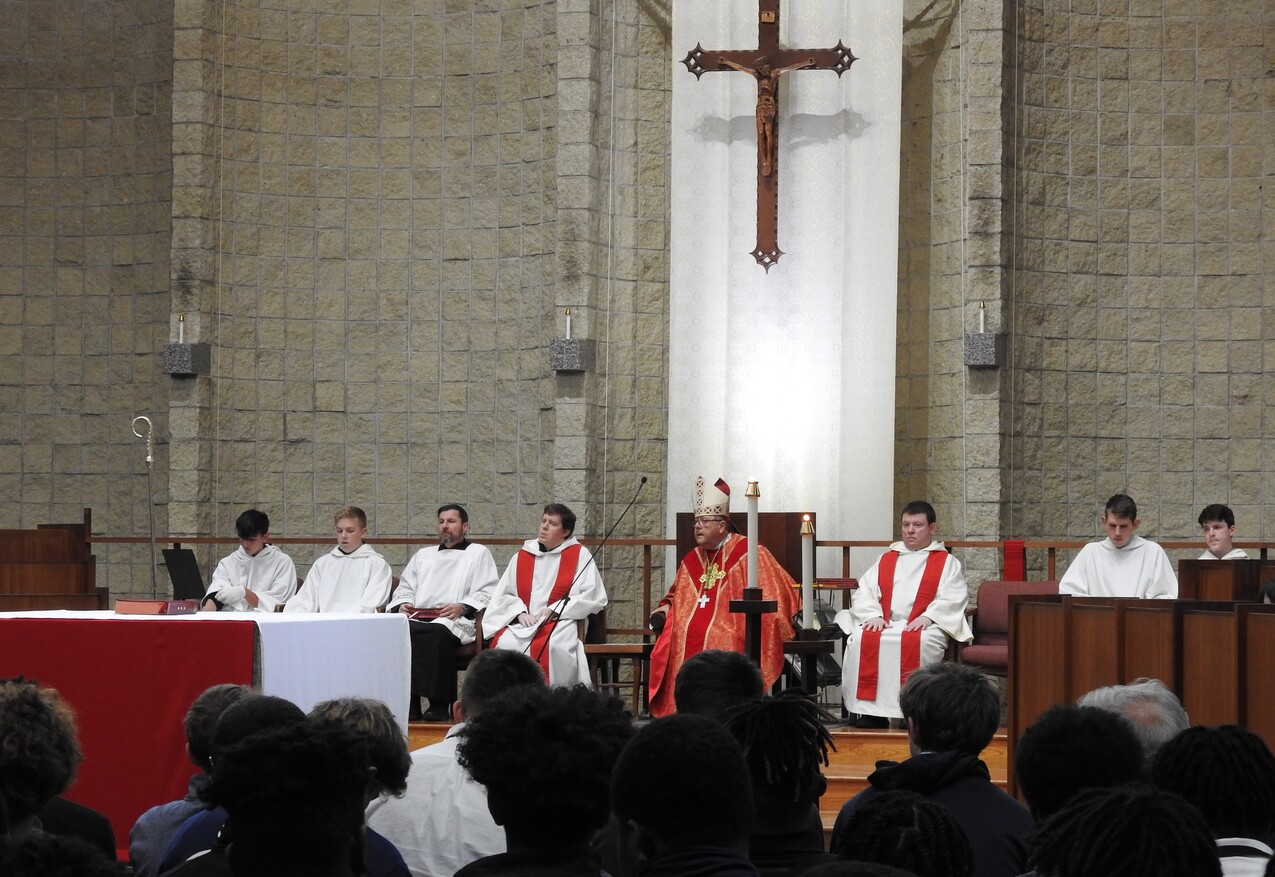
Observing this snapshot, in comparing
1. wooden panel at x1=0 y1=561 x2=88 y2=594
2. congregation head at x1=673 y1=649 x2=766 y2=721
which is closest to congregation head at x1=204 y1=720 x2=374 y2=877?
congregation head at x1=673 y1=649 x2=766 y2=721

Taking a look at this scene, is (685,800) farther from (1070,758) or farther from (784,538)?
(784,538)

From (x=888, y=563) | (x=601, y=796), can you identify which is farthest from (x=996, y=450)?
(x=601, y=796)

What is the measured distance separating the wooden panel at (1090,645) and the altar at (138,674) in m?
2.66

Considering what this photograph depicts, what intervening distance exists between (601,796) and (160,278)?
993 centimetres

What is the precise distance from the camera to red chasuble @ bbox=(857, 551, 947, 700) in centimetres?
818

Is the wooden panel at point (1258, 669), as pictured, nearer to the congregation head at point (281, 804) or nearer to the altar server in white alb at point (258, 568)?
the congregation head at point (281, 804)

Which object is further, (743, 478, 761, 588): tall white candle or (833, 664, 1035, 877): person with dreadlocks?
(743, 478, 761, 588): tall white candle

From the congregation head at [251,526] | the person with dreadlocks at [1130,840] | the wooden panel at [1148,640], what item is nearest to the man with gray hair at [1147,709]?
the person with dreadlocks at [1130,840]

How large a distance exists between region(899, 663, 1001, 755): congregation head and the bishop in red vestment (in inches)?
192

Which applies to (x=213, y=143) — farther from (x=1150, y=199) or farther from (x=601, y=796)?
(x=601, y=796)

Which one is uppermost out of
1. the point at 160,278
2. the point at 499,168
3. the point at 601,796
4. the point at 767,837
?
the point at 499,168

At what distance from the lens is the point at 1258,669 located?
4793 millimetres

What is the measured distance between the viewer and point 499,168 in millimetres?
11227

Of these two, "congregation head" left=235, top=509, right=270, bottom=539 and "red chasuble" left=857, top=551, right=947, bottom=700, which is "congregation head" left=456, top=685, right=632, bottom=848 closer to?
"red chasuble" left=857, top=551, right=947, bottom=700
